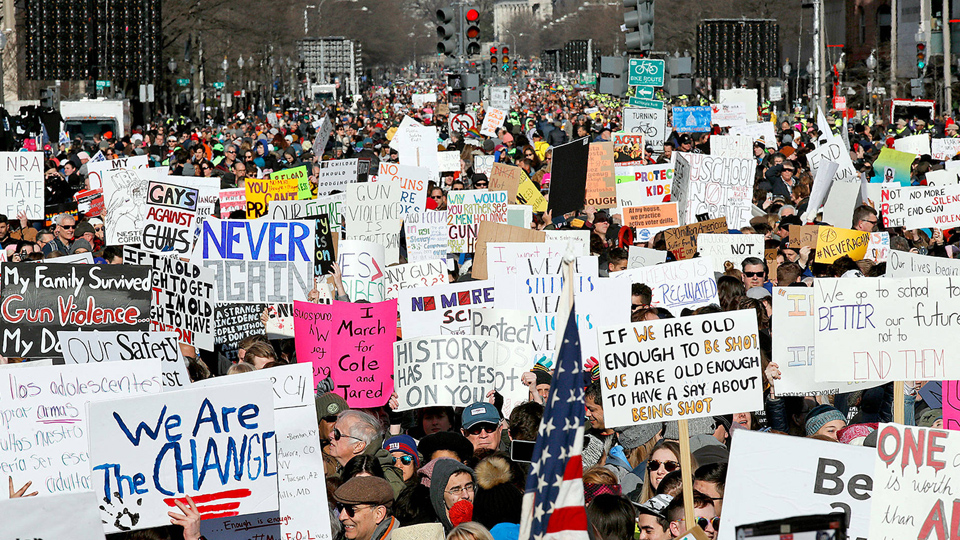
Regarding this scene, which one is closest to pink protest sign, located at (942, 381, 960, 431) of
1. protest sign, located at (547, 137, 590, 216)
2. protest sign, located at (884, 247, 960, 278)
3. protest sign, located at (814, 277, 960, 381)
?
protest sign, located at (814, 277, 960, 381)

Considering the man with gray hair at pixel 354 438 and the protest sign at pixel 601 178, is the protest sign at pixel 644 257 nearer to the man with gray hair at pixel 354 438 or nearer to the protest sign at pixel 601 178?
the protest sign at pixel 601 178

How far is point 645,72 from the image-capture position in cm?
2191

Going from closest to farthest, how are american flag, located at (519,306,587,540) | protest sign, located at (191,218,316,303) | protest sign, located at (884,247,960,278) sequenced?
1. american flag, located at (519,306,587,540)
2. protest sign, located at (884,247,960,278)
3. protest sign, located at (191,218,316,303)

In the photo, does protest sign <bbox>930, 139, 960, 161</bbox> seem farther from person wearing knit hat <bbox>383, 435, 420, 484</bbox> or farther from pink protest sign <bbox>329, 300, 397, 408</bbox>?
person wearing knit hat <bbox>383, 435, 420, 484</bbox>

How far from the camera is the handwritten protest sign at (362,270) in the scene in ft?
36.7

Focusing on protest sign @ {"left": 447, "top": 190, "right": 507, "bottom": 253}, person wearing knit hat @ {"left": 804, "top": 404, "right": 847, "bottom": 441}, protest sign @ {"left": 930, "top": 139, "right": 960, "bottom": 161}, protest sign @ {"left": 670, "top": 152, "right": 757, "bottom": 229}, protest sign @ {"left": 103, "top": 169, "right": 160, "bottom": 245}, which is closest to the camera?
person wearing knit hat @ {"left": 804, "top": 404, "right": 847, "bottom": 441}

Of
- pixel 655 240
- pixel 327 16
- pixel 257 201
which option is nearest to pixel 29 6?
pixel 257 201

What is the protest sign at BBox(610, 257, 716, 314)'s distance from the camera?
1046cm

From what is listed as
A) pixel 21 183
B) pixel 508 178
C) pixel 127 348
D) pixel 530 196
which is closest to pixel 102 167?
pixel 21 183

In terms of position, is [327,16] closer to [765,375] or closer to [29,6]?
[29,6]

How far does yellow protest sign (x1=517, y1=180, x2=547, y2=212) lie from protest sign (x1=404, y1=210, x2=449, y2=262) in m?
2.92

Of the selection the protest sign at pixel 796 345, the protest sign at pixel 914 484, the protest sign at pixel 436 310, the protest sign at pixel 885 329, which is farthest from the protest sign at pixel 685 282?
the protest sign at pixel 914 484

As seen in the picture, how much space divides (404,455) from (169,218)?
18.8ft

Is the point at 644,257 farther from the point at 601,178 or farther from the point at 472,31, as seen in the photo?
the point at 472,31
